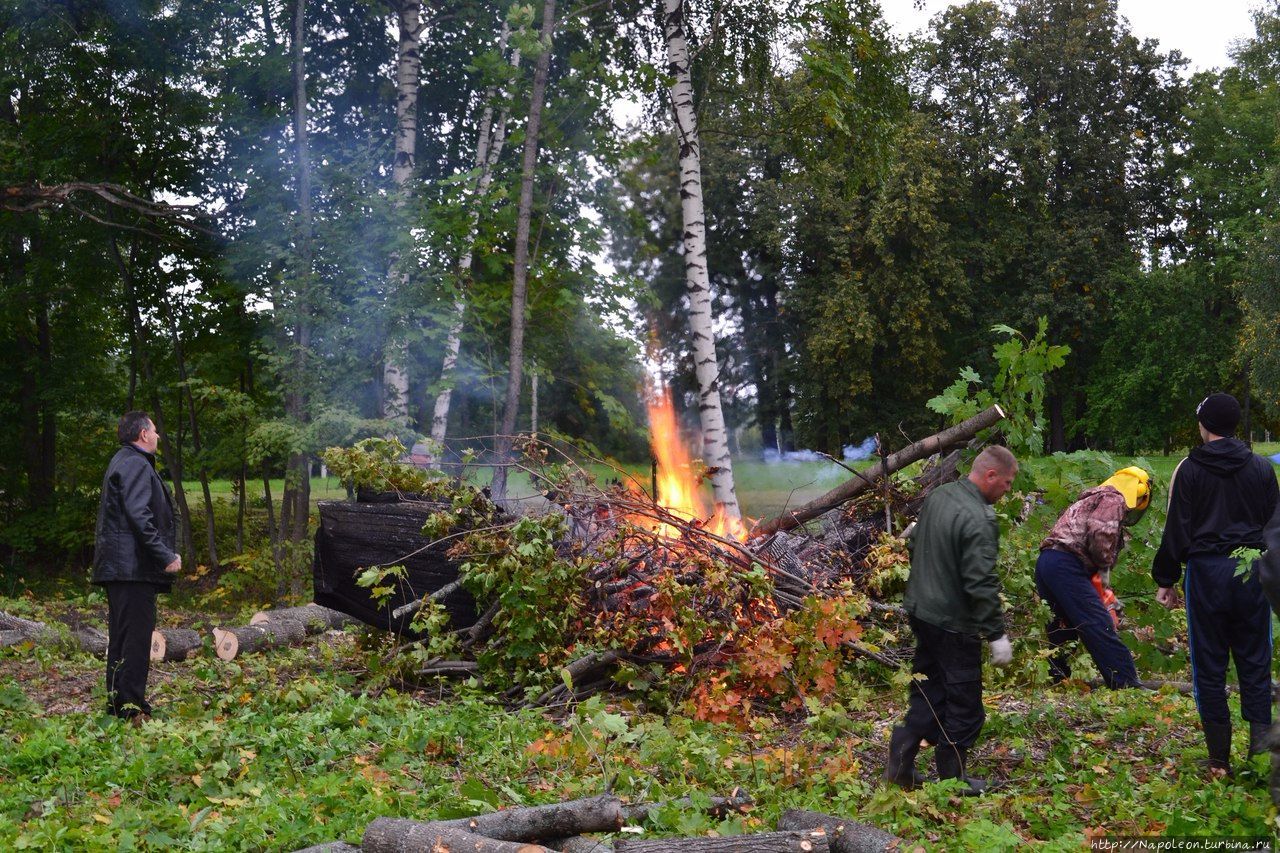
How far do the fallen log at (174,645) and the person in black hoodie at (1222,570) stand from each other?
27.4 feet

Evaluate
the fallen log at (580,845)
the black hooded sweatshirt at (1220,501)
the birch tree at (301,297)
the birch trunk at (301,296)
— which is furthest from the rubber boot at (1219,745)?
the birch trunk at (301,296)

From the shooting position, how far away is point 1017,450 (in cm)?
905

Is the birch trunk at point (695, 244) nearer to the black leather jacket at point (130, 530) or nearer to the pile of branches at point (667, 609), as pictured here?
the pile of branches at point (667, 609)

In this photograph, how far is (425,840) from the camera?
4379 millimetres

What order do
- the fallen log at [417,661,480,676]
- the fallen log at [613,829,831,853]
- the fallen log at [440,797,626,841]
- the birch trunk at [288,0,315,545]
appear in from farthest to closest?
1. the birch trunk at [288,0,315,545]
2. the fallen log at [417,661,480,676]
3. the fallen log at [440,797,626,841]
4. the fallen log at [613,829,831,853]

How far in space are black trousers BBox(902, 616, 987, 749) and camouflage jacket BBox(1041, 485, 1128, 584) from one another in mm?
2628

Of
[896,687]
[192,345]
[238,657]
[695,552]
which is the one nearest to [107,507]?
[238,657]

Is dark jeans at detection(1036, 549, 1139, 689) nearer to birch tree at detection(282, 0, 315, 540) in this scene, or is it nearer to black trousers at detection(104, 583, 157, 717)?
black trousers at detection(104, 583, 157, 717)

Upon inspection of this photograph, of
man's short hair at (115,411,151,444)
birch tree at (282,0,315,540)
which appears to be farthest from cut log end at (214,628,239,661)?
birch tree at (282,0,315,540)

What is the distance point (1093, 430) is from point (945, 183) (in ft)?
29.8

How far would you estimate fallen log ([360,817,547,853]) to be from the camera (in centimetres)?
428

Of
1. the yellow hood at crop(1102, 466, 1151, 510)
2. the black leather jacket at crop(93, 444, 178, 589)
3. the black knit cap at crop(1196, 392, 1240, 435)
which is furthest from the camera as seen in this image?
the yellow hood at crop(1102, 466, 1151, 510)

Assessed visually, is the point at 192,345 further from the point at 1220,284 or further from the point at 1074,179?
the point at 1220,284

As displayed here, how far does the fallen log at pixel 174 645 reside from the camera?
388 inches
